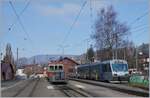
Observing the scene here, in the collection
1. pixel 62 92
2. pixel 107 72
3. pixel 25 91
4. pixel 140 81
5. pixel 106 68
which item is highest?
pixel 106 68

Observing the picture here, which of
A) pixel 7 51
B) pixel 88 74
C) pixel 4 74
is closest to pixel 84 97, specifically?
pixel 88 74

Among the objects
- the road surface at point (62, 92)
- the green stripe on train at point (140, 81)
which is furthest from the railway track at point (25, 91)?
the green stripe on train at point (140, 81)

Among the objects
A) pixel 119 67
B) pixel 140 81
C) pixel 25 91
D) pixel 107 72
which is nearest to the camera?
pixel 25 91

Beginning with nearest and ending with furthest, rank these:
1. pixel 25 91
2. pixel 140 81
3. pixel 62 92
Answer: pixel 62 92
pixel 25 91
pixel 140 81

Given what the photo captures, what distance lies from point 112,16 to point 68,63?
308 feet

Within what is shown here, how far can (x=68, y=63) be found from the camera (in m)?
168

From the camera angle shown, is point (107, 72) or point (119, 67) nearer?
point (119, 67)

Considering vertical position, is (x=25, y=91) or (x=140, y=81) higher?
(x=140, y=81)

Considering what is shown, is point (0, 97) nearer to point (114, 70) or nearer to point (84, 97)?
point (84, 97)

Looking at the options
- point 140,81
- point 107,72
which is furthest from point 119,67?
point 140,81

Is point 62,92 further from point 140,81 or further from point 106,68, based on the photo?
point 106,68

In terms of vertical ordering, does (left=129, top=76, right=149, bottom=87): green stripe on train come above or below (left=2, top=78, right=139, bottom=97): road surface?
above

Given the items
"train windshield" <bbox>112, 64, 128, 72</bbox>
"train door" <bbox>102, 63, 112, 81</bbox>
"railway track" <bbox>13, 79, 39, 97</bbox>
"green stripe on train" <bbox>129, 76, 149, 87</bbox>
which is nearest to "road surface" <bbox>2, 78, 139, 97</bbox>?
"railway track" <bbox>13, 79, 39, 97</bbox>

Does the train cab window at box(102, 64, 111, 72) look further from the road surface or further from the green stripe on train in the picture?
the road surface
